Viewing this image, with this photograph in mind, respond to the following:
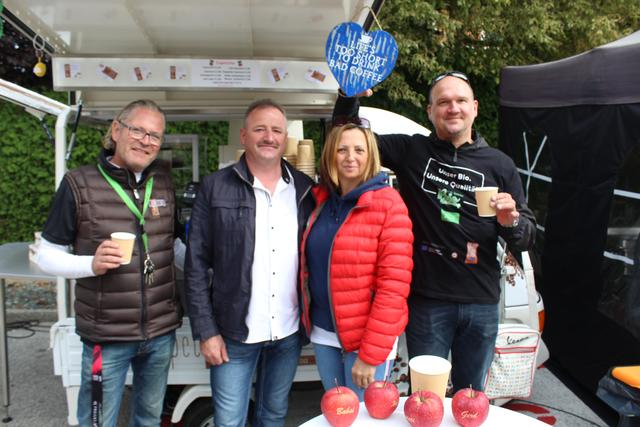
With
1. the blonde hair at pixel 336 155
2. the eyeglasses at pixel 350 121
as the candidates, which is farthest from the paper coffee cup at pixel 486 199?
the eyeglasses at pixel 350 121

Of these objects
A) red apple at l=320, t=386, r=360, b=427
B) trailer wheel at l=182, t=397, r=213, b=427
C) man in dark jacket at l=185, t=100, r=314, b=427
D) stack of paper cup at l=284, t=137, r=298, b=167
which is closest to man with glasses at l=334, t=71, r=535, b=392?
man in dark jacket at l=185, t=100, r=314, b=427

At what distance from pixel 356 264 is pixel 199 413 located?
63.8 inches

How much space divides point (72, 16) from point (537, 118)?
4.74 m

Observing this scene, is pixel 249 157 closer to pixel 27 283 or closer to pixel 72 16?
pixel 72 16

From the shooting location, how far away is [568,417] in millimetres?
4031

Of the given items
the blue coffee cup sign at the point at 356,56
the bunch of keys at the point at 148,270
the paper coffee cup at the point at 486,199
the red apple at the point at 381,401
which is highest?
the blue coffee cup sign at the point at 356,56

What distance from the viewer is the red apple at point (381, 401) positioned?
1.63 metres

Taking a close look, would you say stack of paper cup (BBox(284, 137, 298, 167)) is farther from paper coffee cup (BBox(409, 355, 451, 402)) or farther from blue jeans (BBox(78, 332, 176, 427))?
paper coffee cup (BBox(409, 355, 451, 402))

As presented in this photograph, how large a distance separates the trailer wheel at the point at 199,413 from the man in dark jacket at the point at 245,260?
71cm

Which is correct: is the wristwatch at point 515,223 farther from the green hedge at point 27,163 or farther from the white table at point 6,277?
the green hedge at point 27,163

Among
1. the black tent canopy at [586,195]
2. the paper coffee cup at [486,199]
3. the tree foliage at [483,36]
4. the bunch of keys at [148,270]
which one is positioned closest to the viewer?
the paper coffee cup at [486,199]

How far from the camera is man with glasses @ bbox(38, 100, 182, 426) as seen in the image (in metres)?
2.20

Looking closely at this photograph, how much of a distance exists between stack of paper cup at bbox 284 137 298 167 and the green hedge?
3157 millimetres

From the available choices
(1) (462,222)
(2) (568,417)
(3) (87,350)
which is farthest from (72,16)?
(2) (568,417)
